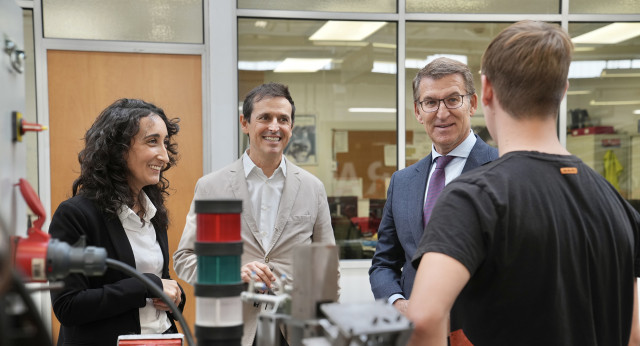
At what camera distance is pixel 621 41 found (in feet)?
13.4

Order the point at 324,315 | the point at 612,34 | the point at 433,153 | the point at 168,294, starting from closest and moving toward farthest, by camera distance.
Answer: the point at 324,315 < the point at 168,294 < the point at 433,153 < the point at 612,34

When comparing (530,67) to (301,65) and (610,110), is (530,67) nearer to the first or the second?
(301,65)

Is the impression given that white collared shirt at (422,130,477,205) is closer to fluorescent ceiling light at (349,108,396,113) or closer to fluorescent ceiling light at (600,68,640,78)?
fluorescent ceiling light at (349,108,396,113)

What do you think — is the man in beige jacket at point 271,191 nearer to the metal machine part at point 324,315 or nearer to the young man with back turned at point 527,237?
the young man with back turned at point 527,237

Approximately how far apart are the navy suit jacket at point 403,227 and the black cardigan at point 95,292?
27.5 inches

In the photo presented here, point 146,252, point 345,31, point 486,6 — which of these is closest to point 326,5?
point 345,31

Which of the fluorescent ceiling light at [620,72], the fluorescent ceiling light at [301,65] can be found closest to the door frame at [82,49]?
the fluorescent ceiling light at [301,65]

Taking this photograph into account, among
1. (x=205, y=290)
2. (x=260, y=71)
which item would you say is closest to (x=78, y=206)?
(x=205, y=290)

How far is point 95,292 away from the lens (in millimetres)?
1497

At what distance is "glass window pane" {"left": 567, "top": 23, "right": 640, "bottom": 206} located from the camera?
408cm

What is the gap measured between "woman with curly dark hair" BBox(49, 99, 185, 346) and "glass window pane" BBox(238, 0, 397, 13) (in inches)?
80.9

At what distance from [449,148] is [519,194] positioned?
877 mm

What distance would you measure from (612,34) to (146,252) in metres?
3.82

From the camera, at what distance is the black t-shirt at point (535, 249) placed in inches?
34.4
